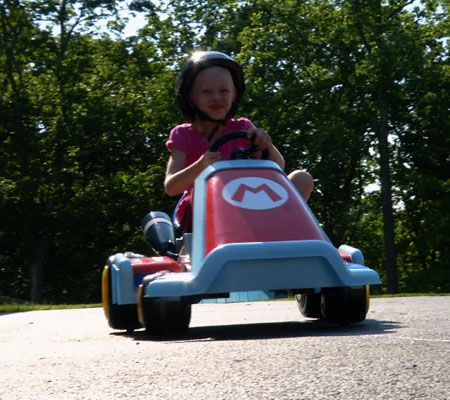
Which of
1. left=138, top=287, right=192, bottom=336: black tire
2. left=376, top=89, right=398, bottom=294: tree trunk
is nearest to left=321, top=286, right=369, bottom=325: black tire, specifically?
left=138, top=287, right=192, bottom=336: black tire

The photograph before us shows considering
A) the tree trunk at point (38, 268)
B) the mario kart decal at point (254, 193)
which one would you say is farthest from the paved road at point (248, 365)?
the tree trunk at point (38, 268)

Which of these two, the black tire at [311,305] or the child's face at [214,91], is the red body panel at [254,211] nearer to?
the child's face at [214,91]

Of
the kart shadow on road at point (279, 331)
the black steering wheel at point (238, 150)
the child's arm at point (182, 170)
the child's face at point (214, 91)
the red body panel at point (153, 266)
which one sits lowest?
the kart shadow on road at point (279, 331)

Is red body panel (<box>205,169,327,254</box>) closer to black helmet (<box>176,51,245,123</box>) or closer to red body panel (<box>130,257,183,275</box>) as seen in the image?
red body panel (<box>130,257,183,275</box>)

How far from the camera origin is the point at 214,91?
598 centimetres

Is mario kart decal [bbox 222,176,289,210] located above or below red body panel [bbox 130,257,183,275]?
above

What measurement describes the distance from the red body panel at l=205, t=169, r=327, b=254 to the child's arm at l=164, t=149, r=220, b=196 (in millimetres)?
188

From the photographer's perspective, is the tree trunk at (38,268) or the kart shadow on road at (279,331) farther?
the tree trunk at (38,268)

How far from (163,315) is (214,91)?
150 centimetres

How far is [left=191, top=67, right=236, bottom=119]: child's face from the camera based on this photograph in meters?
5.97

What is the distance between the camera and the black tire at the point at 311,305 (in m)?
5.96

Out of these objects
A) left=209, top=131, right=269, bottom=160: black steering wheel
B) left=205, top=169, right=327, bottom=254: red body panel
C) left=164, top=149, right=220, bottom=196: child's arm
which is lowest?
left=205, top=169, right=327, bottom=254: red body panel

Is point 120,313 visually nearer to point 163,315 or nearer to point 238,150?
point 163,315

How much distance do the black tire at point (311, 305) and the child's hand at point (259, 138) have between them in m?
0.93
